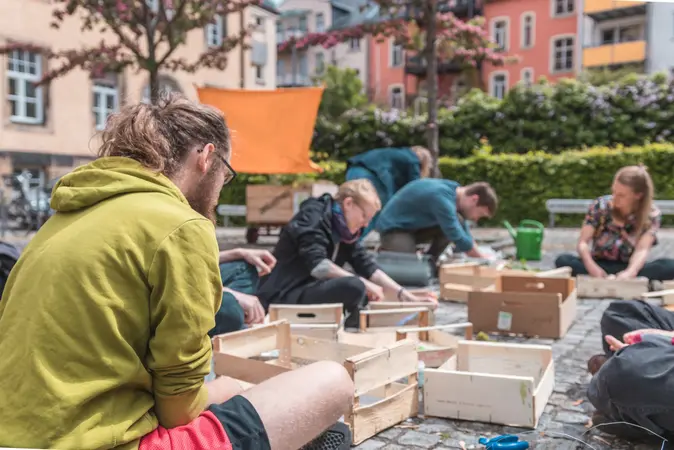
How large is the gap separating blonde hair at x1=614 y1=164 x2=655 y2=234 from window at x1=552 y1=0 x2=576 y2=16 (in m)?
1.40

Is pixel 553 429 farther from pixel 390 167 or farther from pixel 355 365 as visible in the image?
pixel 390 167

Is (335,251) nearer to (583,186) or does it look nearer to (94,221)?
(94,221)

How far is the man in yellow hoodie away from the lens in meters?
1.37

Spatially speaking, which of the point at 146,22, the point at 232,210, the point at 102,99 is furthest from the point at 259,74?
the point at 102,99

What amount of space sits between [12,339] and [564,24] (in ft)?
14.7

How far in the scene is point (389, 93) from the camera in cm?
1013

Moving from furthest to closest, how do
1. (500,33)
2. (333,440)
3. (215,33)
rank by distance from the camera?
(215,33) → (500,33) → (333,440)

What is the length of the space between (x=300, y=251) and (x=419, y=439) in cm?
179

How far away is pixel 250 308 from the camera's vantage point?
3359 mm

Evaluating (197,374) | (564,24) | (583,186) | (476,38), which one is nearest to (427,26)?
(476,38)

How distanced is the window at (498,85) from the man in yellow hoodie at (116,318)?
1628 cm

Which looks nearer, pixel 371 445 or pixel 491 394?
pixel 371 445

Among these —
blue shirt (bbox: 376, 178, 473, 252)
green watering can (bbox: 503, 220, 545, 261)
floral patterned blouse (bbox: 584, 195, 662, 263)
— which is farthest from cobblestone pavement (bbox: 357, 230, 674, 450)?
green watering can (bbox: 503, 220, 545, 261)

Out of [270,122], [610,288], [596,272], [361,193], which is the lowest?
[610,288]
